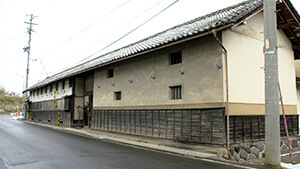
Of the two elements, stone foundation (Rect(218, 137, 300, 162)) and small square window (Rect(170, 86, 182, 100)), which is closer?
stone foundation (Rect(218, 137, 300, 162))

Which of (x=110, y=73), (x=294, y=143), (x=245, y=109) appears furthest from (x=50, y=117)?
(x=294, y=143)

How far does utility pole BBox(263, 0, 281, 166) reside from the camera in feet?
20.8

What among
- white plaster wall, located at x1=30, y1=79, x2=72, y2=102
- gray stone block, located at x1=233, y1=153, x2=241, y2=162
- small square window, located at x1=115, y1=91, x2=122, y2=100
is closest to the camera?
gray stone block, located at x1=233, y1=153, x2=241, y2=162

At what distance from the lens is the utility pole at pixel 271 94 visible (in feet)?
20.8

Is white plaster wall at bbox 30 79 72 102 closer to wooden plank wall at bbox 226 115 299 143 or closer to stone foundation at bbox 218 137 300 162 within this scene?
wooden plank wall at bbox 226 115 299 143

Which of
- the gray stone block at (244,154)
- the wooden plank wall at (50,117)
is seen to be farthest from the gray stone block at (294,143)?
the wooden plank wall at (50,117)

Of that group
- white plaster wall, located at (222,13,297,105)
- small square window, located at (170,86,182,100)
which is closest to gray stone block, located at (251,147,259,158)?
white plaster wall, located at (222,13,297,105)

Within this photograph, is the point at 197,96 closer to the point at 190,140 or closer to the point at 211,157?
the point at 190,140

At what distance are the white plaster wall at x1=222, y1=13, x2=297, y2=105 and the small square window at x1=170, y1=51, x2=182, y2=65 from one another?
→ 8.26 feet

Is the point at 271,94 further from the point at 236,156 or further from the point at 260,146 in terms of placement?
the point at 260,146

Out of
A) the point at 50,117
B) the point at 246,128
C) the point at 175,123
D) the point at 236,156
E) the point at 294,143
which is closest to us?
the point at 236,156

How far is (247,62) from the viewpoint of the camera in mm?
10281

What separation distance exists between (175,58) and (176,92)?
174 centimetres

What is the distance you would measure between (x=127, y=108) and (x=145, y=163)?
24.9ft
